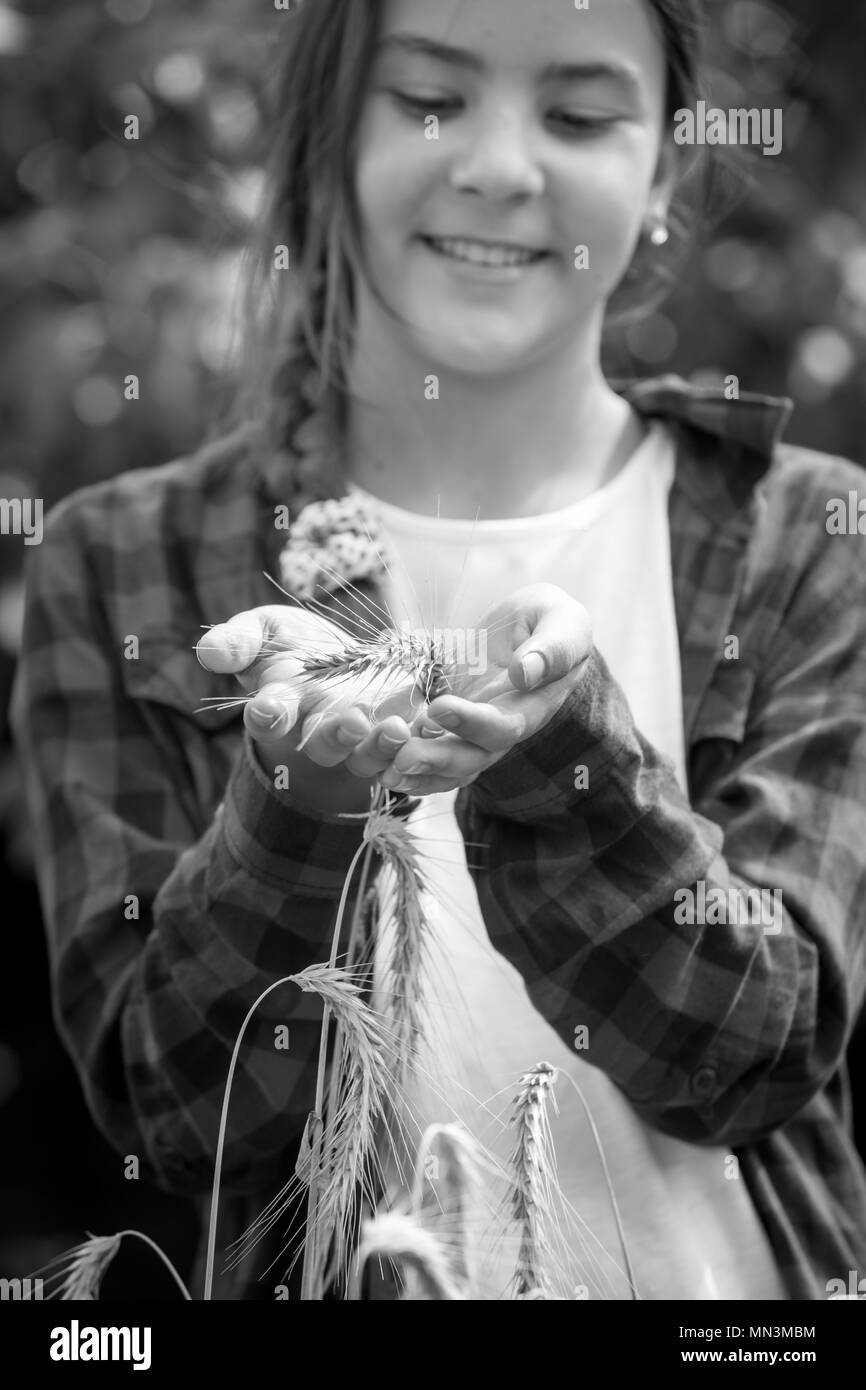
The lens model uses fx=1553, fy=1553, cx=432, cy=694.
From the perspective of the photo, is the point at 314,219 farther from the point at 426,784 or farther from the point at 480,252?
the point at 426,784

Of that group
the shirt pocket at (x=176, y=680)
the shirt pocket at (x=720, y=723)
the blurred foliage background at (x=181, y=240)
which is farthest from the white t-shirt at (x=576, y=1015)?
the blurred foliage background at (x=181, y=240)

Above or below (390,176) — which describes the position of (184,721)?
below

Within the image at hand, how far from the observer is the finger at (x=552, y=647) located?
0.57m

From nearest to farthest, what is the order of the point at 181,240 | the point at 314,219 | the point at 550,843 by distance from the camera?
the point at 550,843
the point at 314,219
the point at 181,240

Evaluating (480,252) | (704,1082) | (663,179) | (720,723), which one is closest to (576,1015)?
(704,1082)

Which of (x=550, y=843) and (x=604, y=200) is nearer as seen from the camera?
(x=550, y=843)

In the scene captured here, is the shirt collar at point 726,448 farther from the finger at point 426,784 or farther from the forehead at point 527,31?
the finger at point 426,784

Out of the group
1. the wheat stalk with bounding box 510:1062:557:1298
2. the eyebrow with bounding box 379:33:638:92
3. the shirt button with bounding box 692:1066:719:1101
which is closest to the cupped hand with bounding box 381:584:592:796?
the wheat stalk with bounding box 510:1062:557:1298

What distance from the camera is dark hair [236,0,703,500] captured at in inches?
34.3

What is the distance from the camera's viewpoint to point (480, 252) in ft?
2.77

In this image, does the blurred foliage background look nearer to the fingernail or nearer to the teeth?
the teeth

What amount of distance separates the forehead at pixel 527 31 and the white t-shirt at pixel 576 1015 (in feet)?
0.77

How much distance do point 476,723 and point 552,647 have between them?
0.05 metres
